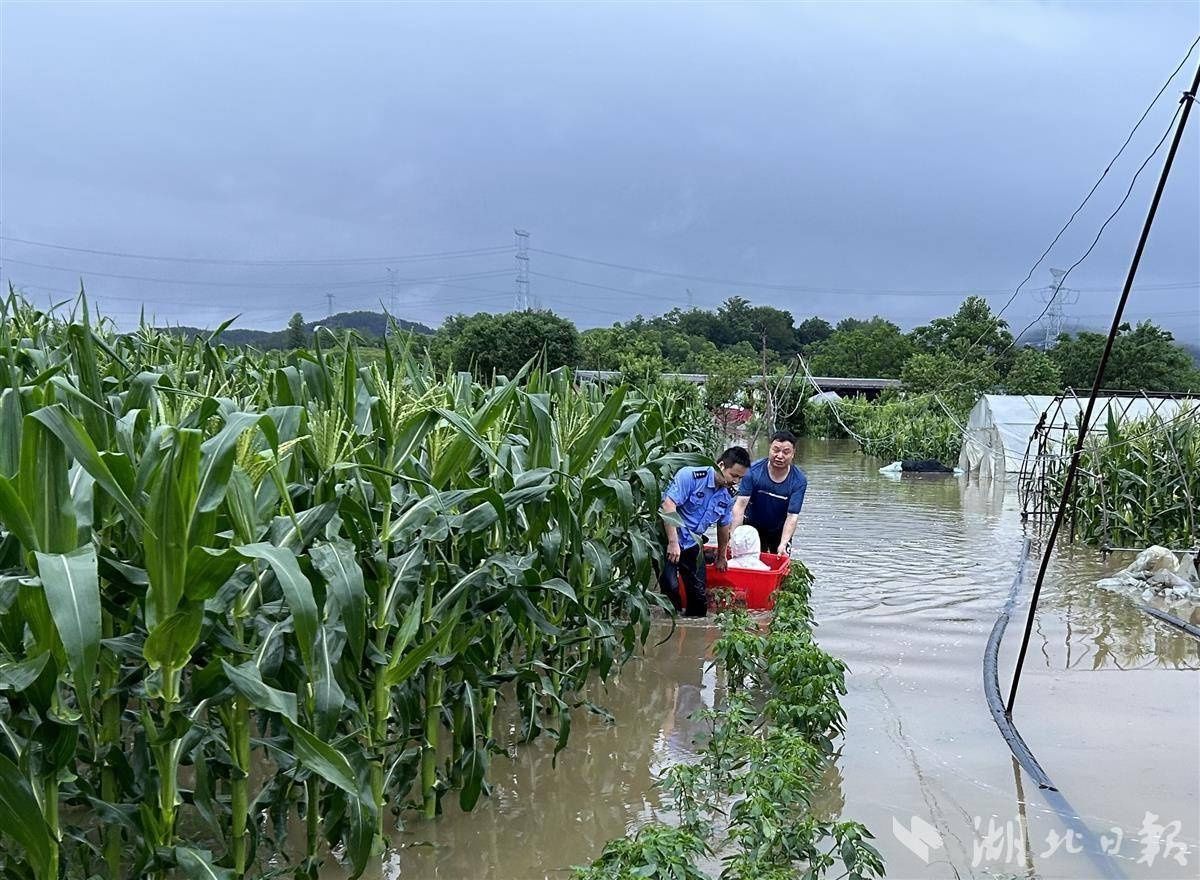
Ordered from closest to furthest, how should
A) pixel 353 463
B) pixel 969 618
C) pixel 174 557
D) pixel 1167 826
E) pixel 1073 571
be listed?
pixel 174 557 < pixel 353 463 < pixel 1167 826 < pixel 969 618 < pixel 1073 571

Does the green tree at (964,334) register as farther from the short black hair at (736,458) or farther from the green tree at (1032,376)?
the short black hair at (736,458)

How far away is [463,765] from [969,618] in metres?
5.91

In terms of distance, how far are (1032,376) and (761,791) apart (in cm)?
4768

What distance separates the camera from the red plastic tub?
24.9 ft

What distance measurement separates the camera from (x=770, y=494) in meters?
8.36

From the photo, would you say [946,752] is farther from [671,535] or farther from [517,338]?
[517,338]

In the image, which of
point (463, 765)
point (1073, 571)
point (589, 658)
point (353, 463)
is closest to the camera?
point (353, 463)

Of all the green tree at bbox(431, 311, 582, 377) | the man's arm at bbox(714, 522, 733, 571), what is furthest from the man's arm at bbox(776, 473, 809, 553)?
the green tree at bbox(431, 311, 582, 377)

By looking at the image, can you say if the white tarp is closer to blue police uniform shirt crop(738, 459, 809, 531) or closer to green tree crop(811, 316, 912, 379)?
blue police uniform shirt crop(738, 459, 809, 531)

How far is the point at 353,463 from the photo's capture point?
334 cm

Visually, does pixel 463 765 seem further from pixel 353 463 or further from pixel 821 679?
pixel 821 679

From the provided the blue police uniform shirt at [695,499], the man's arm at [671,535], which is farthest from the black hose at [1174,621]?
the man's arm at [671,535]

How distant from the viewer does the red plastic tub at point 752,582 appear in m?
7.59

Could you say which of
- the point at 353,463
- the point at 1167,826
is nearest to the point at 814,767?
the point at 1167,826
